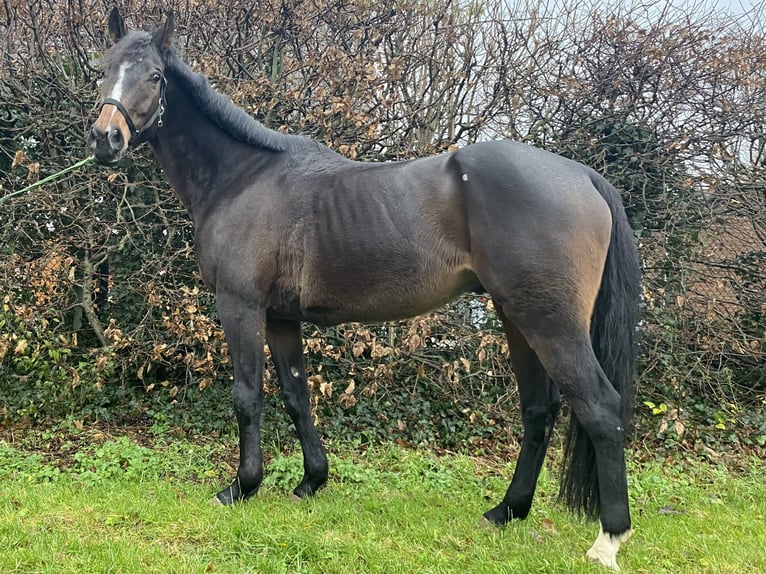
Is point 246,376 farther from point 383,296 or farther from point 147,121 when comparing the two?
point 147,121

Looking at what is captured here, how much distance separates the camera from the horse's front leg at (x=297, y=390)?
3381mm

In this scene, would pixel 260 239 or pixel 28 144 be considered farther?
pixel 28 144

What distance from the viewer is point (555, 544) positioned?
2.59 m

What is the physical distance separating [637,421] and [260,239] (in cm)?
408

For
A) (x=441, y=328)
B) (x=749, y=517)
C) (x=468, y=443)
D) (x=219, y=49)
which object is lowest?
(x=468, y=443)

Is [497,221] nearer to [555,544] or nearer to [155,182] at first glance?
[555,544]

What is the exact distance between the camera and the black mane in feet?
10.8

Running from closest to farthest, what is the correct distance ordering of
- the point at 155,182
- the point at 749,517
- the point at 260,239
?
1. the point at 260,239
2. the point at 749,517
3. the point at 155,182

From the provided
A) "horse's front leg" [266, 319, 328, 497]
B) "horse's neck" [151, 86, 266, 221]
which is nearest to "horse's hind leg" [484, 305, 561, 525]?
"horse's front leg" [266, 319, 328, 497]

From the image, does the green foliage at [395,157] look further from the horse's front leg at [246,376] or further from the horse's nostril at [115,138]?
the horse's nostril at [115,138]

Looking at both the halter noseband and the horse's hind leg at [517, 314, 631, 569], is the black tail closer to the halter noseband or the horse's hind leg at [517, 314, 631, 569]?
the horse's hind leg at [517, 314, 631, 569]

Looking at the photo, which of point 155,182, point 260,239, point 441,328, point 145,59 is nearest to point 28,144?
point 155,182

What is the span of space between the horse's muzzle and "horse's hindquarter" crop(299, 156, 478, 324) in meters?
1.03

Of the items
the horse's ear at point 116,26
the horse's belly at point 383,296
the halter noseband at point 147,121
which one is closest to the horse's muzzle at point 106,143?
the halter noseband at point 147,121
